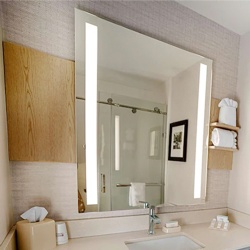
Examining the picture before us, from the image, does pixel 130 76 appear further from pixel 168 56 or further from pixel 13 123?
pixel 13 123

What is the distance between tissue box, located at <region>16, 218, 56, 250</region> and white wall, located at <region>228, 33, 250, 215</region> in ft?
5.24

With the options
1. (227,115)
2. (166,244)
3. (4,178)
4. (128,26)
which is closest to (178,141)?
(227,115)

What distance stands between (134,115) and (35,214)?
0.89m

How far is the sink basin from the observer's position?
3.68 ft

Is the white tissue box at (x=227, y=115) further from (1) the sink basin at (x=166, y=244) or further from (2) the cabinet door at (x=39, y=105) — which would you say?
(2) the cabinet door at (x=39, y=105)

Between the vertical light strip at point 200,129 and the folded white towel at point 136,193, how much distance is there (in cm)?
54

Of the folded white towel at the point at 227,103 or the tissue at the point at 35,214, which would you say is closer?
the tissue at the point at 35,214

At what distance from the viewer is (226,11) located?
142 cm

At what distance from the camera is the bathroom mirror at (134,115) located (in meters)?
1.11

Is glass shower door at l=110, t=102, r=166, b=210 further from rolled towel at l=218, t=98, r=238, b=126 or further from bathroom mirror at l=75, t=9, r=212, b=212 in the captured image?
rolled towel at l=218, t=98, r=238, b=126

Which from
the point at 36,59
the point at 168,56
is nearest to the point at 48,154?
the point at 36,59

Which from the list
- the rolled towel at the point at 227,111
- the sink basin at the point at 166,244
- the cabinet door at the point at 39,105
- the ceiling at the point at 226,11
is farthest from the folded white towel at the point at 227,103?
the cabinet door at the point at 39,105

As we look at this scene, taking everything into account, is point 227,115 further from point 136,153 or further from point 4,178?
point 4,178

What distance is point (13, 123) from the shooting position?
3.12ft
